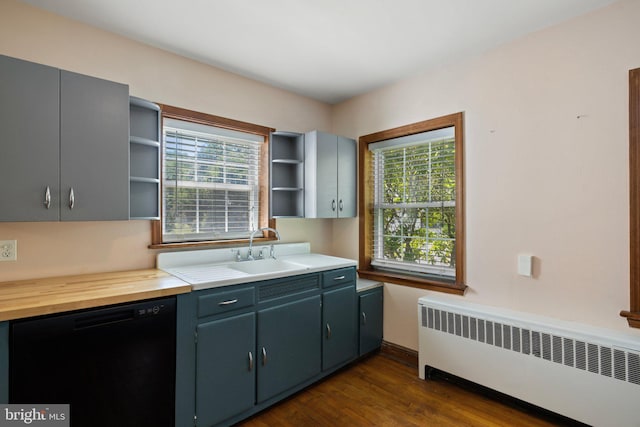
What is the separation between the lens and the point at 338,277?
8.82 ft

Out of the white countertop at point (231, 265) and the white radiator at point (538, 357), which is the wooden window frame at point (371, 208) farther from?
the white countertop at point (231, 265)

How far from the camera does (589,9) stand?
1.97m

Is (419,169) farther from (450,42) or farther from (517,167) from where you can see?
(450,42)

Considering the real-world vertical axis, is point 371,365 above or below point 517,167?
below

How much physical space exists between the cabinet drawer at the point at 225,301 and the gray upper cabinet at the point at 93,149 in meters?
0.71

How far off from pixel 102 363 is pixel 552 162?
2913mm

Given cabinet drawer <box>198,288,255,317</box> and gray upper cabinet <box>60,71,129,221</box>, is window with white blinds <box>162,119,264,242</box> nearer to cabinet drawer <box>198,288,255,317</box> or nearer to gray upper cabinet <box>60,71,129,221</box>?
gray upper cabinet <box>60,71,129,221</box>

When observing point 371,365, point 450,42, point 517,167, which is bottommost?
point 371,365

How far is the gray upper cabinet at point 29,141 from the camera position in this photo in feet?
5.20

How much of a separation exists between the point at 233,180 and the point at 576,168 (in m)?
2.58

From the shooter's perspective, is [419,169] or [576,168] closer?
[576,168]

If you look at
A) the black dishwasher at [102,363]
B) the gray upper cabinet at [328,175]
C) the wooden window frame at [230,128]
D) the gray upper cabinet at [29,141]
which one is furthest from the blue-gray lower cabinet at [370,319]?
the gray upper cabinet at [29,141]

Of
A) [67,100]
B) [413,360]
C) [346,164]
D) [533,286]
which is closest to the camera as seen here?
[67,100]

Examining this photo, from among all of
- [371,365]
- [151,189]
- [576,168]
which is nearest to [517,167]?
[576,168]
